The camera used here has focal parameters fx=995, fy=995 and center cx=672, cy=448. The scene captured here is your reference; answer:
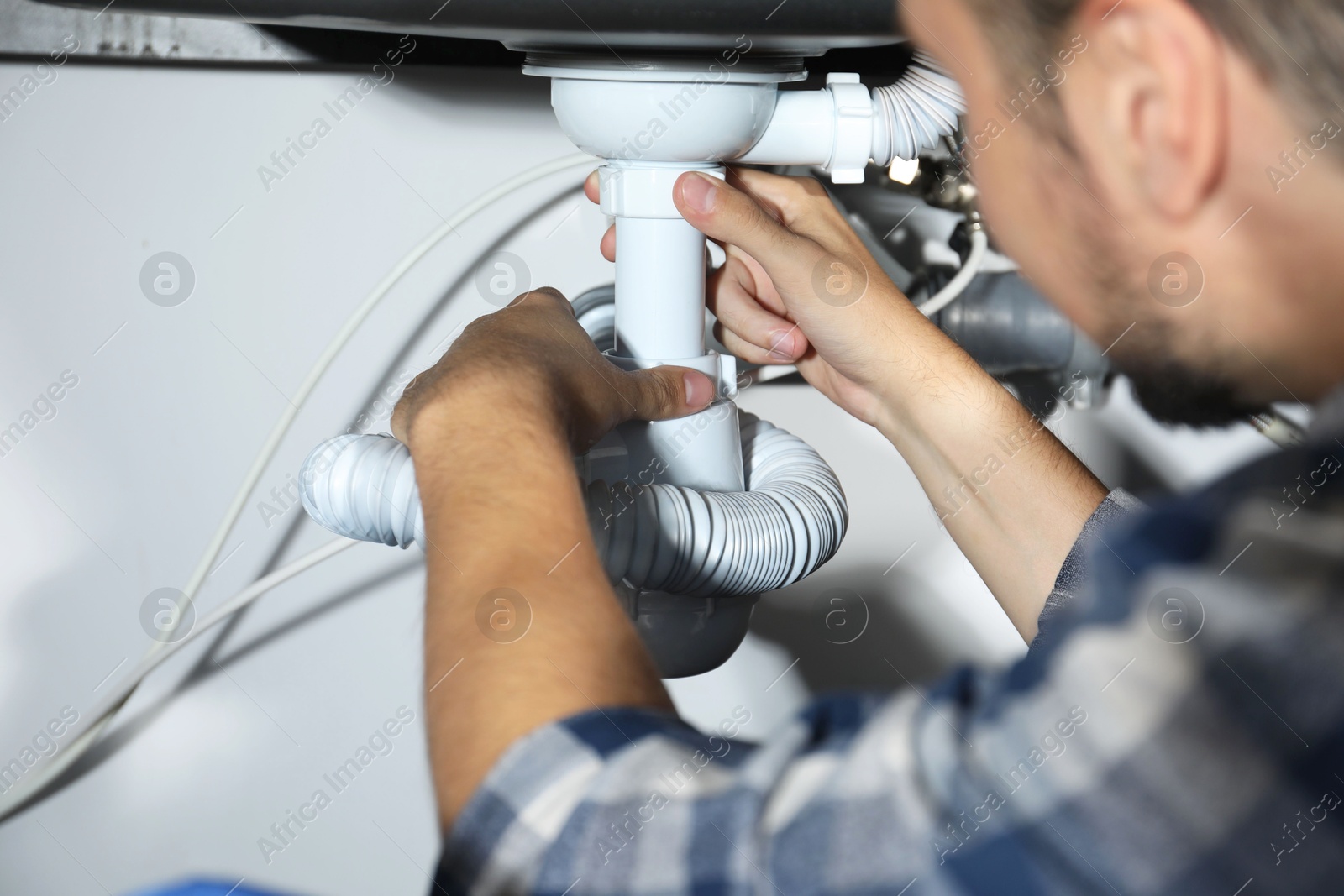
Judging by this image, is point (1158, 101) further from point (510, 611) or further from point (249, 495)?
point (249, 495)

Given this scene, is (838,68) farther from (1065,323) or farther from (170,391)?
(170,391)

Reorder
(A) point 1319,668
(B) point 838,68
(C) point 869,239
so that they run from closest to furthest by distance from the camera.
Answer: (A) point 1319,668 < (B) point 838,68 < (C) point 869,239

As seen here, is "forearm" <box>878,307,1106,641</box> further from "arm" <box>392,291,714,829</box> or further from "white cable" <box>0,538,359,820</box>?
"white cable" <box>0,538,359,820</box>

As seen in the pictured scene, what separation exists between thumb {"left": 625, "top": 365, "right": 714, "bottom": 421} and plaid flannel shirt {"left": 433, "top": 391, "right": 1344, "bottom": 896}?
190mm

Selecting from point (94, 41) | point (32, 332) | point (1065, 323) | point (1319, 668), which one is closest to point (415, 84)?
point (94, 41)

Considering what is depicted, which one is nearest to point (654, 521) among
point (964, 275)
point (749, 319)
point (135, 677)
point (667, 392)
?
point (667, 392)

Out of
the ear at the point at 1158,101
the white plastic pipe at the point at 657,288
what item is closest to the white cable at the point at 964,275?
the white plastic pipe at the point at 657,288

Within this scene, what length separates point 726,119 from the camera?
1.50 feet

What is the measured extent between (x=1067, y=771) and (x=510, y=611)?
166mm

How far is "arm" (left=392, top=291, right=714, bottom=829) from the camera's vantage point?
31 centimetres

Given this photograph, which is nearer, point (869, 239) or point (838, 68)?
point (838, 68)

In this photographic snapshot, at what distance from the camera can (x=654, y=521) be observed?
443 mm

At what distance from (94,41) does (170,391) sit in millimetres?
237

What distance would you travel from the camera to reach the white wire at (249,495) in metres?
0.69
